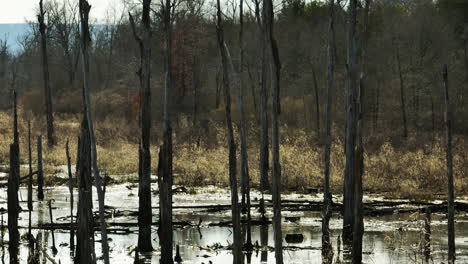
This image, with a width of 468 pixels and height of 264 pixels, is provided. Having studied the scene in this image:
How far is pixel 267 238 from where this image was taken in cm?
1554

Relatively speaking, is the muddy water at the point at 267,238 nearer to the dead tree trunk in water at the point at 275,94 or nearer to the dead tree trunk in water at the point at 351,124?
the dead tree trunk in water at the point at 351,124

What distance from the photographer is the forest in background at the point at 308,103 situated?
26.4 m

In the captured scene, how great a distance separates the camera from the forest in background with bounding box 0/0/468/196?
86.5ft

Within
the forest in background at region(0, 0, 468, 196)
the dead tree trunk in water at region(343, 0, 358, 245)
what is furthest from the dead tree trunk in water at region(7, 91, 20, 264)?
the forest in background at region(0, 0, 468, 196)

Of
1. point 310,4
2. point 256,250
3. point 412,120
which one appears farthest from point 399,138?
point 256,250

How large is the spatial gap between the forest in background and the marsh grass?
0.06m

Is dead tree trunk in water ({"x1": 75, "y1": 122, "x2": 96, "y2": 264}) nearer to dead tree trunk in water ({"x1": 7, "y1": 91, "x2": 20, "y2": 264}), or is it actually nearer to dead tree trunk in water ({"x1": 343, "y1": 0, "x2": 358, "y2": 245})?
dead tree trunk in water ({"x1": 7, "y1": 91, "x2": 20, "y2": 264})

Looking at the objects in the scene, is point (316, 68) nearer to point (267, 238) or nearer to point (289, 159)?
point (289, 159)

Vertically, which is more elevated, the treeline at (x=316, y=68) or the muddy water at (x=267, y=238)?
the treeline at (x=316, y=68)

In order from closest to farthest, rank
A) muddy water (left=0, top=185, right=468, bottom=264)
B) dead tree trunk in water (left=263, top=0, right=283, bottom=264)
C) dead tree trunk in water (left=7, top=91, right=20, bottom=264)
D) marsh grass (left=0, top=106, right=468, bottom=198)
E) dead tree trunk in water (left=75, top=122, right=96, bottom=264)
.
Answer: dead tree trunk in water (left=263, top=0, right=283, bottom=264) < dead tree trunk in water (left=75, top=122, right=96, bottom=264) < dead tree trunk in water (left=7, top=91, right=20, bottom=264) < muddy water (left=0, top=185, right=468, bottom=264) < marsh grass (left=0, top=106, right=468, bottom=198)

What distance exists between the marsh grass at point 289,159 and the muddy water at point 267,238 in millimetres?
2035

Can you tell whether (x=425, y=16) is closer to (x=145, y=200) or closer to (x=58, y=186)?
(x=58, y=186)

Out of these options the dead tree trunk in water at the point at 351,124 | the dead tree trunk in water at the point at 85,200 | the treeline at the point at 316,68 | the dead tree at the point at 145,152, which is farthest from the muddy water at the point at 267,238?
the treeline at the point at 316,68

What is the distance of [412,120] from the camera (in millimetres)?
39188
